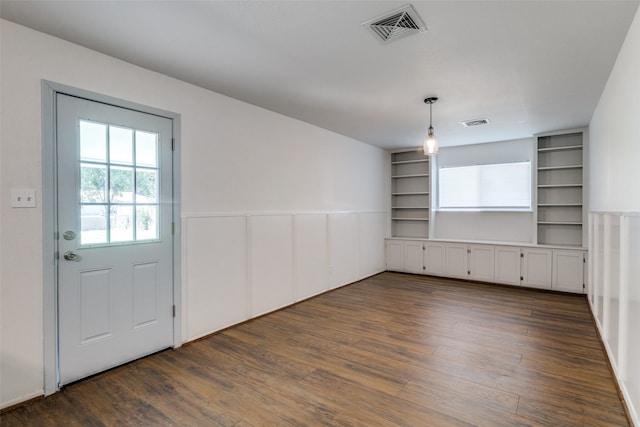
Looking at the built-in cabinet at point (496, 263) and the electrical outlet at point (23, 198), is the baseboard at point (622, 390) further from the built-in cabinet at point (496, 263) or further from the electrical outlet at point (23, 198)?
the electrical outlet at point (23, 198)

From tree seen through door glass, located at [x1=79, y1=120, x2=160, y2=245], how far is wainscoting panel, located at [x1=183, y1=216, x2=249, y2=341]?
436 millimetres

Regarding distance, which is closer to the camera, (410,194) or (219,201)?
(219,201)

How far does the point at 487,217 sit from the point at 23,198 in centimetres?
649

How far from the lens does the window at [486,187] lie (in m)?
→ 5.75

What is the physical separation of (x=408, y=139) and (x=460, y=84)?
2581 mm

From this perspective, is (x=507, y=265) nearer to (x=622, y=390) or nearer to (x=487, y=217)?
(x=487, y=217)

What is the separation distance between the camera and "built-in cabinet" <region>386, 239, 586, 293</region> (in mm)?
5004

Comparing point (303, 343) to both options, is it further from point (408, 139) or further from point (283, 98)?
point (408, 139)

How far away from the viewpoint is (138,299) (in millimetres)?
2850

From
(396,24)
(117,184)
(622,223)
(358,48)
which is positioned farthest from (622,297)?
(117,184)

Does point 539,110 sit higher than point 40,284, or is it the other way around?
point 539,110

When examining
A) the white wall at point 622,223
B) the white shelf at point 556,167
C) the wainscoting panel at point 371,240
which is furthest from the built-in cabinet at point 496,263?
the white wall at point 622,223

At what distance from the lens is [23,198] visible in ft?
7.31

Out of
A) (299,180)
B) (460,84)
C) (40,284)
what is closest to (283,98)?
(299,180)
